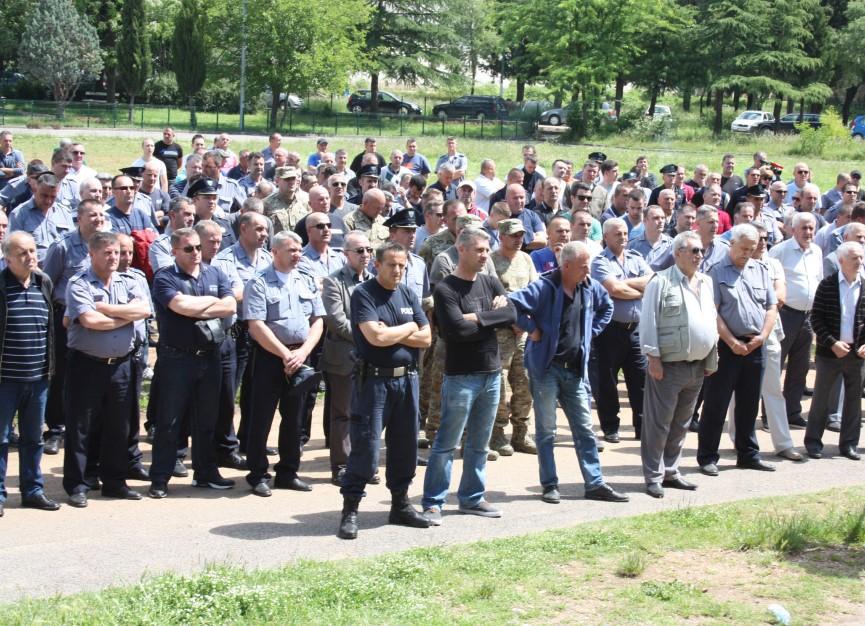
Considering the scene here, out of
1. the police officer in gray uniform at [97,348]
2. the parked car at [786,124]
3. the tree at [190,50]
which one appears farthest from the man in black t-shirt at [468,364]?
the parked car at [786,124]

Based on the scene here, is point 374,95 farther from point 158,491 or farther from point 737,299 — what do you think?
point 158,491

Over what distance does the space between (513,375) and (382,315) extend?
2720 millimetres

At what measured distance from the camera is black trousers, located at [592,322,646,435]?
11.0 metres

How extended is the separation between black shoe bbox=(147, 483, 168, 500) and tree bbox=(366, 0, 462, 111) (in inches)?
2254

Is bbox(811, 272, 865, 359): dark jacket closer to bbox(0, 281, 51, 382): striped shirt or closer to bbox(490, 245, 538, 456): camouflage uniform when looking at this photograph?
bbox(490, 245, 538, 456): camouflage uniform

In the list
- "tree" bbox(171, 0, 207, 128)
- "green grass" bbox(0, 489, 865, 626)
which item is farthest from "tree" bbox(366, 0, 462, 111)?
"green grass" bbox(0, 489, 865, 626)

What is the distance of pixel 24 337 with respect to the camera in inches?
318

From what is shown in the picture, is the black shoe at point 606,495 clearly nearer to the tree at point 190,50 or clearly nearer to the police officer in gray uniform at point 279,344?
the police officer in gray uniform at point 279,344

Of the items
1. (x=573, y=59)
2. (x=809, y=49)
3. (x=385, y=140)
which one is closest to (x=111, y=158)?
(x=385, y=140)

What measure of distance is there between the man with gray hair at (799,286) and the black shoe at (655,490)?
310 centimetres

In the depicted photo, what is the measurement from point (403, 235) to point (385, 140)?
3726cm

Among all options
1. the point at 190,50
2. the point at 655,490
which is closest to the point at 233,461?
the point at 655,490

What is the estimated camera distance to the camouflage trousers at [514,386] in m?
9.95

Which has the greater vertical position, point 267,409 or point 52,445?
point 267,409
